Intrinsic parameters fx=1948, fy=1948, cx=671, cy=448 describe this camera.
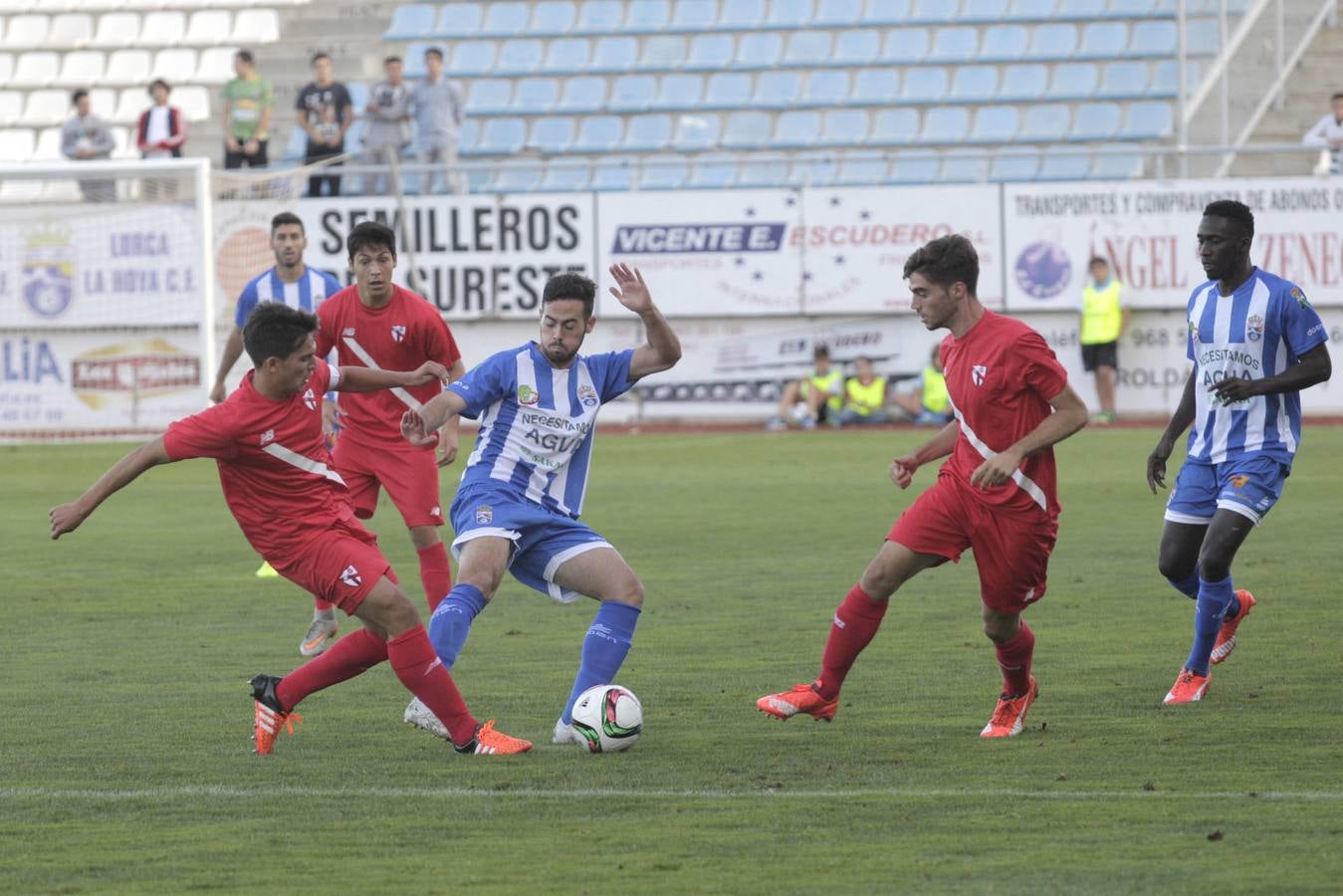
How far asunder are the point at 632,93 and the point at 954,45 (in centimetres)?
452

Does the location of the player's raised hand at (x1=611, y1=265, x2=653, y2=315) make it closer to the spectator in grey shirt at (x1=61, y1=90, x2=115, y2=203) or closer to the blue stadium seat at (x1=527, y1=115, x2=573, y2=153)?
the spectator in grey shirt at (x1=61, y1=90, x2=115, y2=203)

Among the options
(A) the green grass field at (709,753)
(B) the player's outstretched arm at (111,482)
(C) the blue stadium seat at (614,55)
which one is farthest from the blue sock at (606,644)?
(C) the blue stadium seat at (614,55)

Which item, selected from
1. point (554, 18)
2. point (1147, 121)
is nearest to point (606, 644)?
point (1147, 121)

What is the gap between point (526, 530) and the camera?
6891 mm

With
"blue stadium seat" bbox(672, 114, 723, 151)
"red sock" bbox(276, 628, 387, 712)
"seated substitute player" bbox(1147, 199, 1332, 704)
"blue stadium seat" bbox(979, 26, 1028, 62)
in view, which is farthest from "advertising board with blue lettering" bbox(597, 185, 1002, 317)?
"red sock" bbox(276, 628, 387, 712)

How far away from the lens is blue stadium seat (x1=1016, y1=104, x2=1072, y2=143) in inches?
1001

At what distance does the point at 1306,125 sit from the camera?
997 inches

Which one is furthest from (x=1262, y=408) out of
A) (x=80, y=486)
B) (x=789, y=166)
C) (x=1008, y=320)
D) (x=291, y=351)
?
(x=789, y=166)

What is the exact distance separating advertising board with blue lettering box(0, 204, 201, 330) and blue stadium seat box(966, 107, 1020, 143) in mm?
10317

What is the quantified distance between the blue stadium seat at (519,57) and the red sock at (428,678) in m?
22.5

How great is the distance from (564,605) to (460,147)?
17557 mm

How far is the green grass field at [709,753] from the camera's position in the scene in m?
5.10

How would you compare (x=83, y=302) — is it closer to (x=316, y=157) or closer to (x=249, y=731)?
(x=316, y=157)

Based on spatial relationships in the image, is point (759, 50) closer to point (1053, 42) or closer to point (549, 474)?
point (1053, 42)
